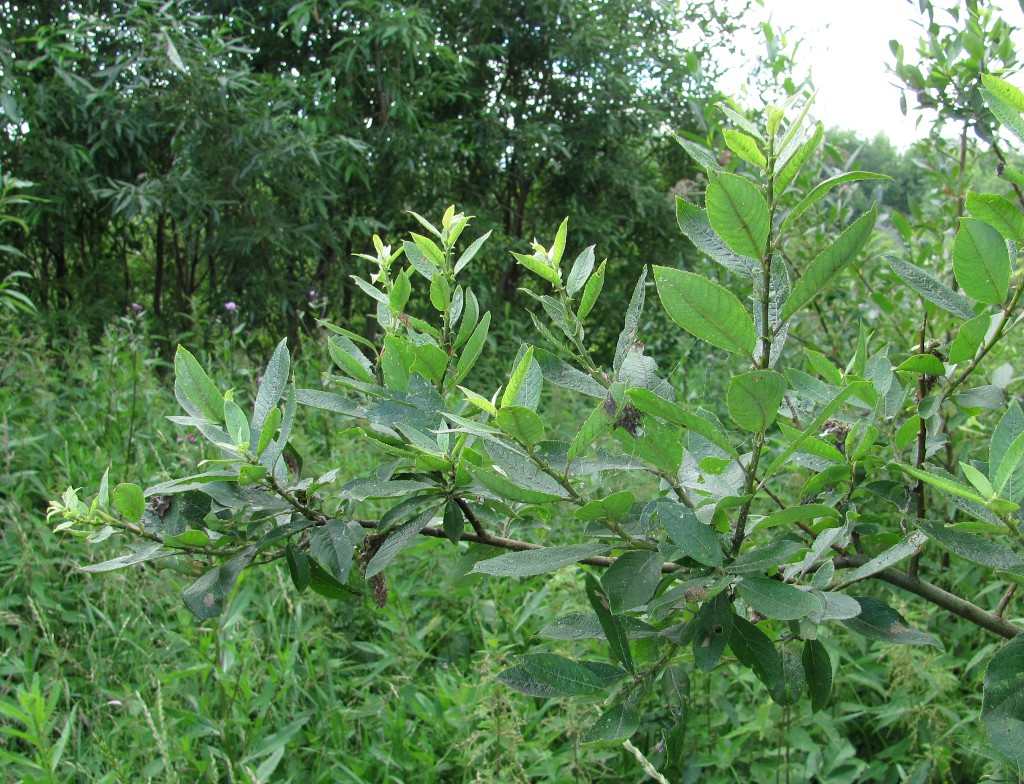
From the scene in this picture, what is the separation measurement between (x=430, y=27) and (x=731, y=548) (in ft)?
20.1

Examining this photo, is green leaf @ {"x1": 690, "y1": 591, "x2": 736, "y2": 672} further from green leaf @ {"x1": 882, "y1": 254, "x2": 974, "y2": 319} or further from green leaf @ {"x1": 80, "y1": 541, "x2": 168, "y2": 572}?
green leaf @ {"x1": 80, "y1": 541, "x2": 168, "y2": 572}

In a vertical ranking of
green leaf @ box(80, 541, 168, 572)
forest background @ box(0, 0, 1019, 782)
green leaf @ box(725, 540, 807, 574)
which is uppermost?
green leaf @ box(725, 540, 807, 574)

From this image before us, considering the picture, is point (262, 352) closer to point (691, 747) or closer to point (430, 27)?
point (430, 27)

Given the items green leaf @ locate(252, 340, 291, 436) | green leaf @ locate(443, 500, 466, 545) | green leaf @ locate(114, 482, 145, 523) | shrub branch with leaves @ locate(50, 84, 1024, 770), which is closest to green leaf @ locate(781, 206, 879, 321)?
shrub branch with leaves @ locate(50, 84, 1024, 770)

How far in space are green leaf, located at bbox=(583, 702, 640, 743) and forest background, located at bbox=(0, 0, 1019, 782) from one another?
20cm

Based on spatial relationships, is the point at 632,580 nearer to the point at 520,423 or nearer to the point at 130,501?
the point at 520,423

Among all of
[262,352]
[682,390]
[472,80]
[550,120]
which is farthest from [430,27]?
[682,390]

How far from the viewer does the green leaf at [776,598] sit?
574mm

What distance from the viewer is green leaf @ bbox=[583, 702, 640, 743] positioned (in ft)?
2.23

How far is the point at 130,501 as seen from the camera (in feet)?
2.46

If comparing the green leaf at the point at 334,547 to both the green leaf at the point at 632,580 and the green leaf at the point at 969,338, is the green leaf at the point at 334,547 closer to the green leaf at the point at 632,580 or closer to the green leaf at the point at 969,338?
the green leaf at the point at 632,580

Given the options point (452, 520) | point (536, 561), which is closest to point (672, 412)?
point (536, 561)

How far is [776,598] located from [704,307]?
8.6 inches

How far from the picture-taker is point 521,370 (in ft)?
2.07
